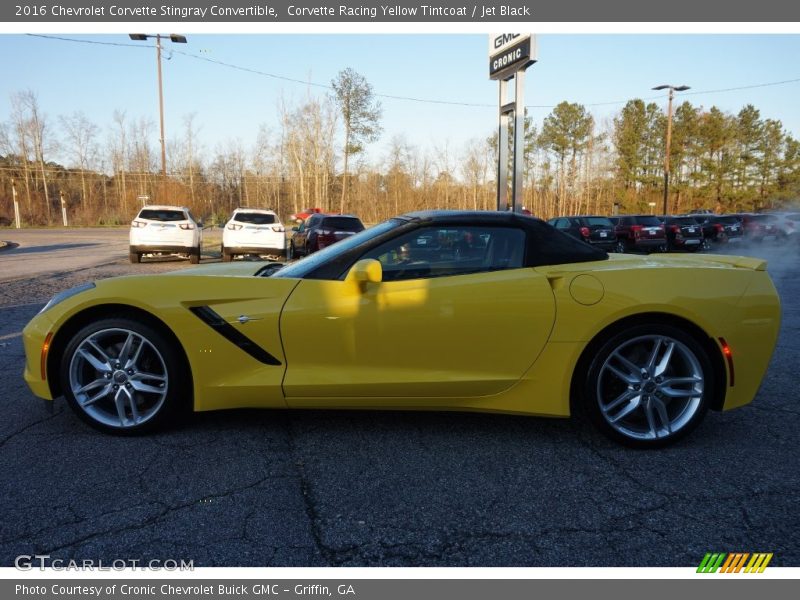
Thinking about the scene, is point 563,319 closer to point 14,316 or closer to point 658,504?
point 658,504

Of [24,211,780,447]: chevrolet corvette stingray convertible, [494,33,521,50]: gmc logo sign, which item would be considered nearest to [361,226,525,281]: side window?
[24,211,780,447]: chevrolet corvette stingray convertible

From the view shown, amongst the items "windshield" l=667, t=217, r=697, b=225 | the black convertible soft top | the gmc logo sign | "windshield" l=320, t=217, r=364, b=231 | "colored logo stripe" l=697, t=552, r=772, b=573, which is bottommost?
"colored logo stripe" l=697, t=552, r=772, b=573

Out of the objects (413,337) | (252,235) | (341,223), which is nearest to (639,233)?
(341,223)

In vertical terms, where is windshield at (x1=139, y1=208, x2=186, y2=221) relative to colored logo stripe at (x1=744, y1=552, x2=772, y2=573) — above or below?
above

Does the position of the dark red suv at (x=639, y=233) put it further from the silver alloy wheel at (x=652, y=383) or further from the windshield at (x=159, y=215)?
the silver alloy wheel at (x=652, y=383)

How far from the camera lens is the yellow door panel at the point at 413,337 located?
309 centimetres

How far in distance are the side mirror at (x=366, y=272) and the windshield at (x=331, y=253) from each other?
0.92 ft

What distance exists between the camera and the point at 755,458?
3.11 metres

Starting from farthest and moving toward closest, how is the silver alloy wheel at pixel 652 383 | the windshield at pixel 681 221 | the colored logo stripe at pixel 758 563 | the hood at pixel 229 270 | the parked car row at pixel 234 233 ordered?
the windshield at pixel 681 221
the parked car row at pixel 234 233
the hood at pixel 229 270
the silver alloy wheel at pixel 652 383
the colored logo stripe at pixel 758 563

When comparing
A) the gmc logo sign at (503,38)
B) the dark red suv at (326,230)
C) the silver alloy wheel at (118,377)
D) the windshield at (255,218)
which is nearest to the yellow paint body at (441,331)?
the silver alloy wheel at (118,377)

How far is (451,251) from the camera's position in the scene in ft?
10.9

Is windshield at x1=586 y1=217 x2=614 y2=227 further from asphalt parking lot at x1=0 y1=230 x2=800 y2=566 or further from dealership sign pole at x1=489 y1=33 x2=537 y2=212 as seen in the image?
asphalt parking lot at x1=0 y1=230 x2=800 y2=566

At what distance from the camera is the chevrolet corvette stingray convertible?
3.10 m

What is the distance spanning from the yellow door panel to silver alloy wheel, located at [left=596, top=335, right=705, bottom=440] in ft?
1.66
